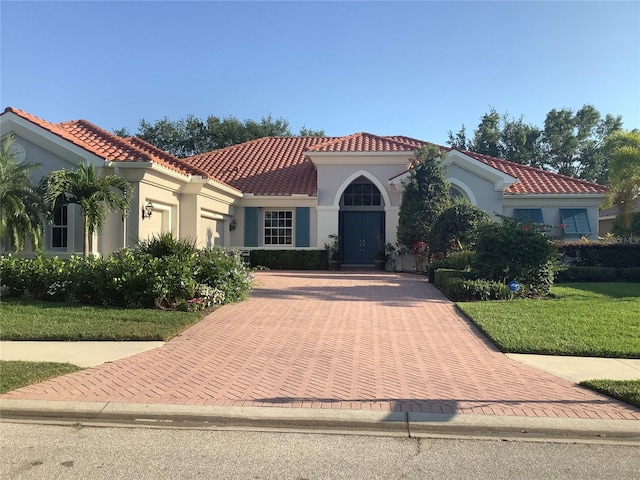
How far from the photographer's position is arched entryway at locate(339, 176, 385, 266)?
22641mm

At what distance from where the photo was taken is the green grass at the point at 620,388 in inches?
218

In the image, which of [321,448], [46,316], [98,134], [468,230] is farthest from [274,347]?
[98,134]

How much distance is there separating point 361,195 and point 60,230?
12648mm

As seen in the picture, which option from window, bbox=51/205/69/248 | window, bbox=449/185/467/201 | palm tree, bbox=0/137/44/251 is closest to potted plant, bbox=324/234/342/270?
window, bbox=449/185/467/201

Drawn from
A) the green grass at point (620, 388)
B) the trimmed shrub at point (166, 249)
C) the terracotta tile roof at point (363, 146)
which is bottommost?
the green grass at point (620, 388)

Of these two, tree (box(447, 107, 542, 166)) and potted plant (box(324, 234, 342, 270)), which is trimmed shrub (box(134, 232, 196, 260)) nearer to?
potted plant (box(324, 234, 342, 270))

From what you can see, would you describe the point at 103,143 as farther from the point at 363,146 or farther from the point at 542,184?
the point at 542,184

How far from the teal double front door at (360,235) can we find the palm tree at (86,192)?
1137 centimetres

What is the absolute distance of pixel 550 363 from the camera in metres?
7.14

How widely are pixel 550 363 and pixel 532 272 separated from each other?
6089mm

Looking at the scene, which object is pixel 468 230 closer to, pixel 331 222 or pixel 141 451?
pixel 331 222

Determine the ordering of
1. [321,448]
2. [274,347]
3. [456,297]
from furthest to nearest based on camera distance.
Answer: [456,297] < [274,347] < [321,448]

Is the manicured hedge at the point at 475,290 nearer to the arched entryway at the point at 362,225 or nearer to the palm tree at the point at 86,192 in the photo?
the palm tree at the point at 86,192

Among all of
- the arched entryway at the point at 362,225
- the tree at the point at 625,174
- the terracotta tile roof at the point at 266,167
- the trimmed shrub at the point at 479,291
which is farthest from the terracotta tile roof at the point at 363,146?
the trimmed shrub at the point at 479,291
